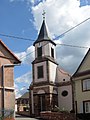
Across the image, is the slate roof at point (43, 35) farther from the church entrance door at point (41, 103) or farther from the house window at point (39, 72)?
the church entrance door at point (41, 103)

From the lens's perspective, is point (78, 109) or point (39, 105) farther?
point (39, 105)

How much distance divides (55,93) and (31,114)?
489 cm

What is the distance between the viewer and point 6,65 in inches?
859

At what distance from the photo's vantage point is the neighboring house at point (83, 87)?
37594 mm

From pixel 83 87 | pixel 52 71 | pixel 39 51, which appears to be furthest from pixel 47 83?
pixel 83 87

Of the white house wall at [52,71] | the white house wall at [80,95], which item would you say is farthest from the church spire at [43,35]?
the white house wall at [80,95]

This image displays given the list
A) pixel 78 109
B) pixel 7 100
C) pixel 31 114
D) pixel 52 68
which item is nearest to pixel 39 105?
pixel 31 114

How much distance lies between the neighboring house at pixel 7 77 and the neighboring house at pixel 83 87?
648 inches

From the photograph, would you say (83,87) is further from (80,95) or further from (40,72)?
(40,72)

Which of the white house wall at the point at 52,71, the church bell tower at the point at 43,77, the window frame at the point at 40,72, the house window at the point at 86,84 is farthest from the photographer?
the window frame at the point at 40,72

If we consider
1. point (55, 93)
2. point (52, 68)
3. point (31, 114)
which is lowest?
point (31, 114)

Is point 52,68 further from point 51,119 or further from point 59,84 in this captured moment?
point 51,119

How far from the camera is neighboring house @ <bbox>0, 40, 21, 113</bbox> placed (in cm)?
2144

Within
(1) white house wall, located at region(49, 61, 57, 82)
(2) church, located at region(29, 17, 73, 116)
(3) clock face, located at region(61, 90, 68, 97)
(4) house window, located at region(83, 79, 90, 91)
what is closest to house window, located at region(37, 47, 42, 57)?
(2) church, located at region(29, 17, 73, 116)
